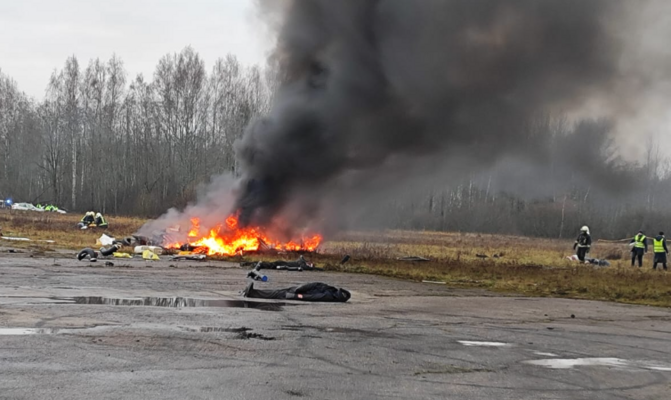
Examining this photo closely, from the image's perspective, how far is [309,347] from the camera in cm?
881

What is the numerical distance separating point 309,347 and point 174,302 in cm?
490

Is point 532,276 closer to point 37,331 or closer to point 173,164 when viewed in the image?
point 37,331

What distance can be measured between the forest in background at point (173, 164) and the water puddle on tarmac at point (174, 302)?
1160 inches

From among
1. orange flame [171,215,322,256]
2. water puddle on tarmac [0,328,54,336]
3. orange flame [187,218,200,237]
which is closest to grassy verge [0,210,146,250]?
orange flame [187,218,200,237]

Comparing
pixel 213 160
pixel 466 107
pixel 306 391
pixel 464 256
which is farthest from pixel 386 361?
pixel 213 160

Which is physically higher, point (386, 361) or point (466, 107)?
point (466, 107)

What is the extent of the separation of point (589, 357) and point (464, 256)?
23505 millimetres

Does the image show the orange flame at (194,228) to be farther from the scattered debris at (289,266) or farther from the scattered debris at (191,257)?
the scattered debris at (289,266)

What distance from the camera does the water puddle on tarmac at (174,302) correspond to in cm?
1225

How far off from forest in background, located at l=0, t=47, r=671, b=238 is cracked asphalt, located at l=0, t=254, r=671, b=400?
2891cm

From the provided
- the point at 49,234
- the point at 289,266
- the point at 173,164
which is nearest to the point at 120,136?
the point at 173,164

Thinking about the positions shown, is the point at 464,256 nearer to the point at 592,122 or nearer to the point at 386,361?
the point at 592,122

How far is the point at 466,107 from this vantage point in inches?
1056

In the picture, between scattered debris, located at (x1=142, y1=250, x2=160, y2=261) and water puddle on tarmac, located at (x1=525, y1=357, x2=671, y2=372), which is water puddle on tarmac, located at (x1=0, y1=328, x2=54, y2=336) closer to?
water puddle on tarmac, located at (x1=525, y1=357, x2=671, y2=372)
